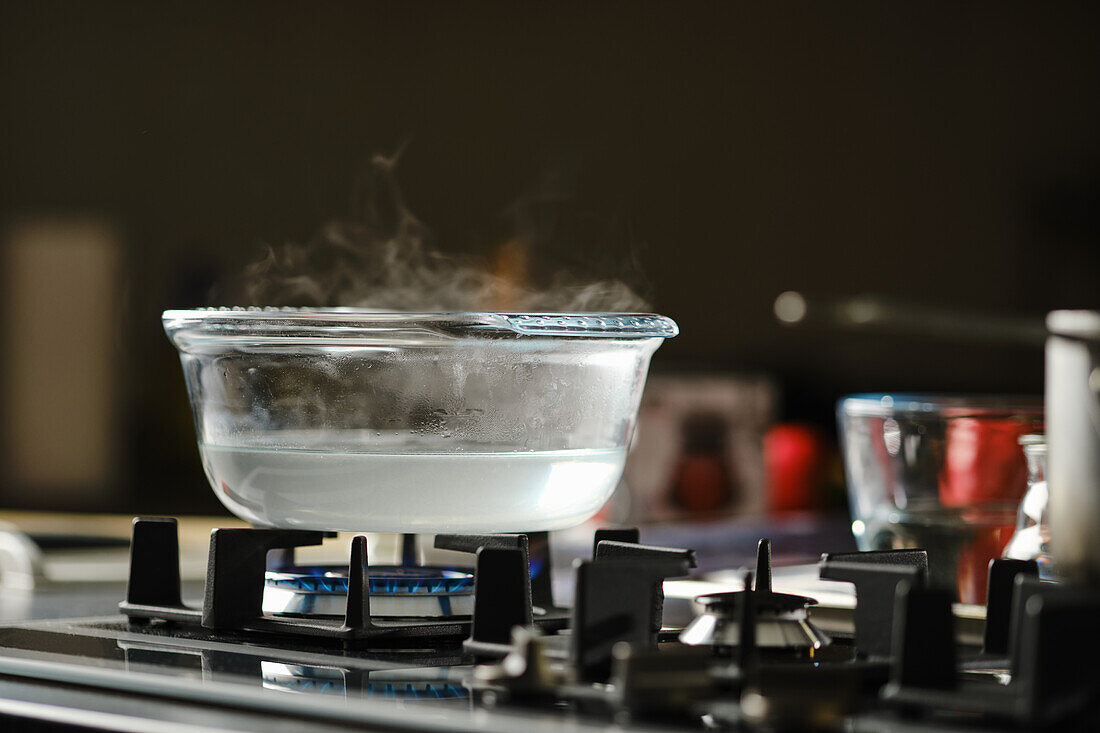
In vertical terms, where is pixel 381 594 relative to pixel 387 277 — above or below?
below

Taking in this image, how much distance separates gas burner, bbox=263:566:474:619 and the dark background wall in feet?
10.6

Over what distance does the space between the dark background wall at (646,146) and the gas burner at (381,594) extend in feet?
10.6

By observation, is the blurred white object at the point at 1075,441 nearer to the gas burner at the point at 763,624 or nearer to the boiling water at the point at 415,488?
the gas burner at the point at 763,624

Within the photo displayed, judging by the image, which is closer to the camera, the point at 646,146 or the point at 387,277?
the point at 387,277

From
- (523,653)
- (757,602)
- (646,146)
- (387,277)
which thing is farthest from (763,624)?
(646,146)

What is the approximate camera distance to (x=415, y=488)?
29.7 inches

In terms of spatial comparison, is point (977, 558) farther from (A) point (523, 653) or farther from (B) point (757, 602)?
(A) point (523, 653)

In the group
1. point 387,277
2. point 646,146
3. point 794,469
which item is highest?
point 646,146

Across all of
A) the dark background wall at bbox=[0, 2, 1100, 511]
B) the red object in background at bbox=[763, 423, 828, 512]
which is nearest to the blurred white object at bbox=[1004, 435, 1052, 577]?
the red object in background at bbox=[763, 423, 828, 512]

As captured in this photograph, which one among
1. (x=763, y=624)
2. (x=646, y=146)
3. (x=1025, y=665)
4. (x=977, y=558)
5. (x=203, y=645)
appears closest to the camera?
(x=1025, y=665)

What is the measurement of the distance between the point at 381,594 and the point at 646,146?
3.42 m

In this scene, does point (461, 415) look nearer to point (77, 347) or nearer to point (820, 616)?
point (820, 616)

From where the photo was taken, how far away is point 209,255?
4.15 metres

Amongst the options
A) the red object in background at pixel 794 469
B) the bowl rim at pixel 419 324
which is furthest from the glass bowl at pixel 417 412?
the red object in background at pixel 794 469
